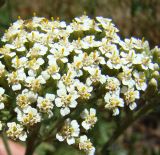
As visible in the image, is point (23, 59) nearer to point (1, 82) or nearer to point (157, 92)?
point (1, 82)

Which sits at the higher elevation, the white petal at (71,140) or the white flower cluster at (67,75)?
the white flower cluster at (67,75)

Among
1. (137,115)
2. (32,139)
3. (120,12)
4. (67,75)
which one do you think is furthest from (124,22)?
(32,139)

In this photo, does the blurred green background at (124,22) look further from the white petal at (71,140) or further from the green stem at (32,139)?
the white petal at (71,140)

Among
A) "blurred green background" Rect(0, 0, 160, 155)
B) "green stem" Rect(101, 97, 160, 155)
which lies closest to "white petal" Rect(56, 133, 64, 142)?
"green stem" Rect(101, 97, 160, 155)

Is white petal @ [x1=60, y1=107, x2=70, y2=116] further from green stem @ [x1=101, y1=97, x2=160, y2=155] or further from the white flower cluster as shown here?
green stem @ [x1=101, y1=97, x2=160, y2=155]

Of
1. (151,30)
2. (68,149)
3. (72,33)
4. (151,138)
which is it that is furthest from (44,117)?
(151,138)

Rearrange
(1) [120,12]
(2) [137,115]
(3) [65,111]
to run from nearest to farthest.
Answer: (3) [65,111]
(2) [137,115]
(1) [120,12]

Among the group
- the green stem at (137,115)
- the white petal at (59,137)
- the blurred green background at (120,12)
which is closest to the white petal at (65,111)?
the white petal at (59,137)

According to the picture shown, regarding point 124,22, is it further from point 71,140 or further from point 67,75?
point 71,140
